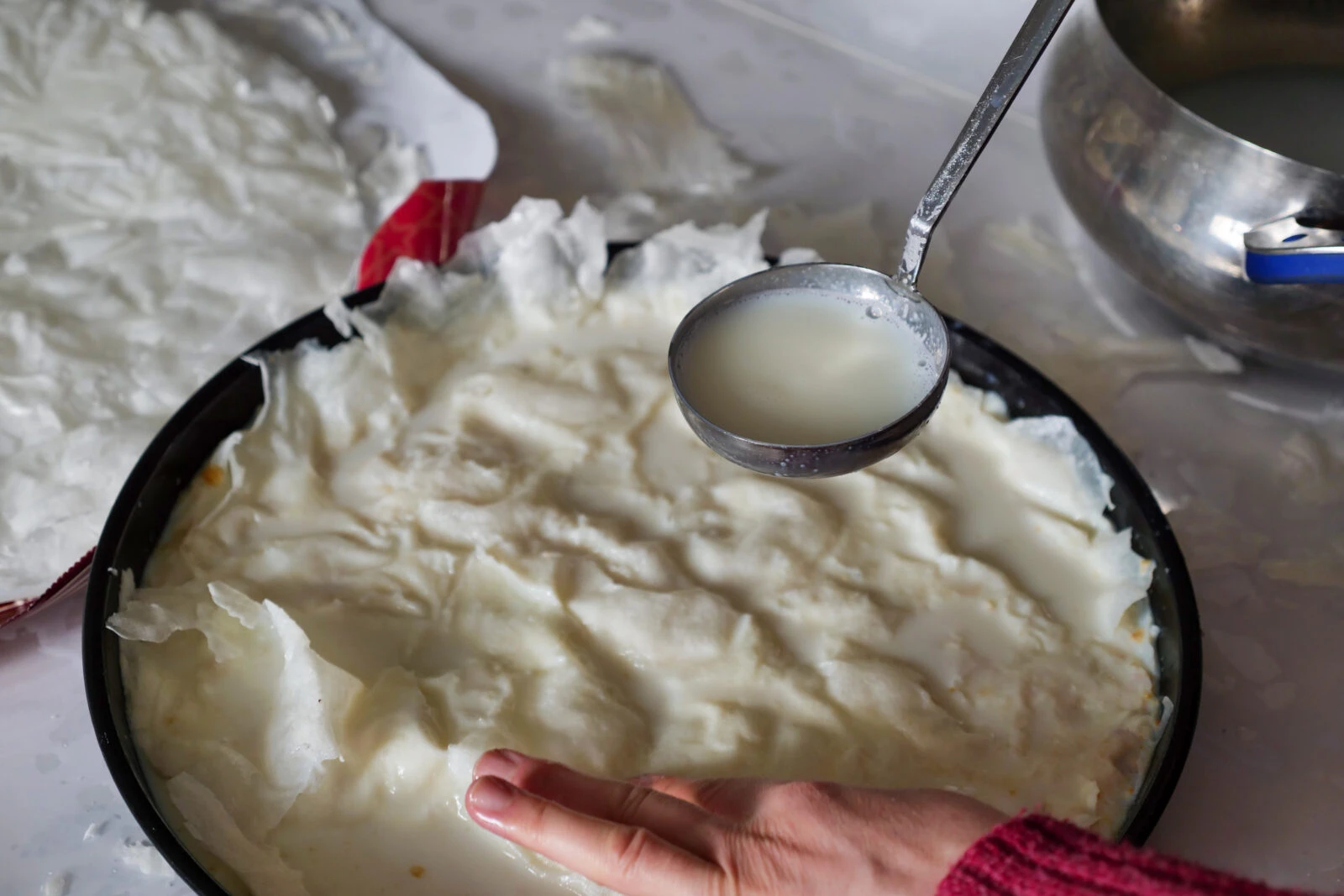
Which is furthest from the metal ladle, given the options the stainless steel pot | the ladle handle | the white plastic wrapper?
the white plastic wrapper

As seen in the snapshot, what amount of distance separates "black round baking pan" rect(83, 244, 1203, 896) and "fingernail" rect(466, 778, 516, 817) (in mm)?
171

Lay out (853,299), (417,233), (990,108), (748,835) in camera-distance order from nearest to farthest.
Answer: (748,835)
(990,108)
(853,299)
(417,233)

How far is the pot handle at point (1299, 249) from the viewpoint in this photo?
1.00 m

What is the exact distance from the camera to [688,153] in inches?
60.8

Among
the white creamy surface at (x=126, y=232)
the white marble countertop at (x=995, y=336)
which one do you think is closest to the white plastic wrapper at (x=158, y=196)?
the white creamy surface at (x=126, y=232)

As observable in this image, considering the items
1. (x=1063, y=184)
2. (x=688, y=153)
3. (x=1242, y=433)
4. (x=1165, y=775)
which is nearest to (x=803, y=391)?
(x=1165, y=775)

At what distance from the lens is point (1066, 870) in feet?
2.07

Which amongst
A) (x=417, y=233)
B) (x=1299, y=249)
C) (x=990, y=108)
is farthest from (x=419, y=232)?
(x=1299, y=249)

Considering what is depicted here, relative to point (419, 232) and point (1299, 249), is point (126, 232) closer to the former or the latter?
point (419, 232)

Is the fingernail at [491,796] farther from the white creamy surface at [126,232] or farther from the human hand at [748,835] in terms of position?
the white creamy surface at [126,232]

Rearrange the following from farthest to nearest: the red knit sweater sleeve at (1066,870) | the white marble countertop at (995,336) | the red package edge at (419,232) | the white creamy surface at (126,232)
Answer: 1. the red package edge at (419,232)
2. the white creamy surface at (126,232)
3. the white marble countertop at (995,336)
4. the red knit sweater sleeve at (1066,870)

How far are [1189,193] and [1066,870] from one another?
0.71 m

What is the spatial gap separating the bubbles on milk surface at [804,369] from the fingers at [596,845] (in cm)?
31

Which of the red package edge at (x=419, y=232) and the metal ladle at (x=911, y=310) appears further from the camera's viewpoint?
the red package edge at (x=419, y=232)
